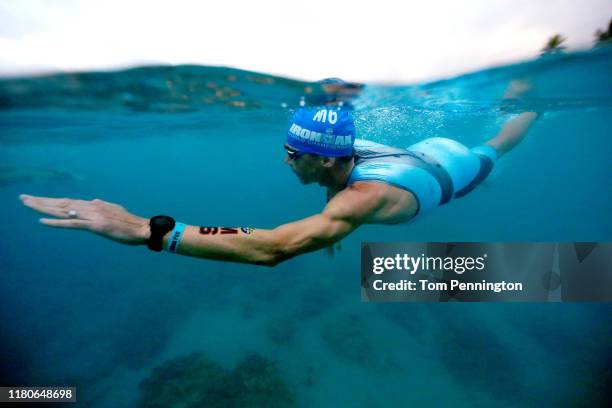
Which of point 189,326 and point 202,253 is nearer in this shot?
point 202,253

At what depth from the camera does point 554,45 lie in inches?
252

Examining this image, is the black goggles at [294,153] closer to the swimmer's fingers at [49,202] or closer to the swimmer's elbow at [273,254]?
the swimmer's elbow at [273,254]

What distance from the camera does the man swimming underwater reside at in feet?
7.44

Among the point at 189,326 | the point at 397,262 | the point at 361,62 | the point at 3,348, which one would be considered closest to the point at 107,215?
the point at 397,262

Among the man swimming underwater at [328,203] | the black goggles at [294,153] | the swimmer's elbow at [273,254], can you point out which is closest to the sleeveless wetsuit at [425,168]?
the man swimming underwater at [328,203]

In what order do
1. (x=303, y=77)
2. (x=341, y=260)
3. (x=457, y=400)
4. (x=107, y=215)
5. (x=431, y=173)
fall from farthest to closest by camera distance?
1. (x=341, y=260)
2. (x=457, y=400)
3. (x=303, y=77)
4. (x=431, y=173)
5. (x=107, y=215)

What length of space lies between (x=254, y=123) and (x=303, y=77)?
11.0m

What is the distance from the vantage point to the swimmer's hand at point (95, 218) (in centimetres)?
214

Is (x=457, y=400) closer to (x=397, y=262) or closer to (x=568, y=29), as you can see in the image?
(x=397, y=262)

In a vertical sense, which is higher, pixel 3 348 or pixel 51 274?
pixel 51 274

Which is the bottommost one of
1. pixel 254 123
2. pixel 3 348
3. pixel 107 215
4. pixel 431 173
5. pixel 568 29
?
pixel 3 348

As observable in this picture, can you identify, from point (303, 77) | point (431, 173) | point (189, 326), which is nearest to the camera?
point (431, 173)

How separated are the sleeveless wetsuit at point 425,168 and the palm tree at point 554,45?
2.37m

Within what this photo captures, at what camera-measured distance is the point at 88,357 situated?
9.42 meters
